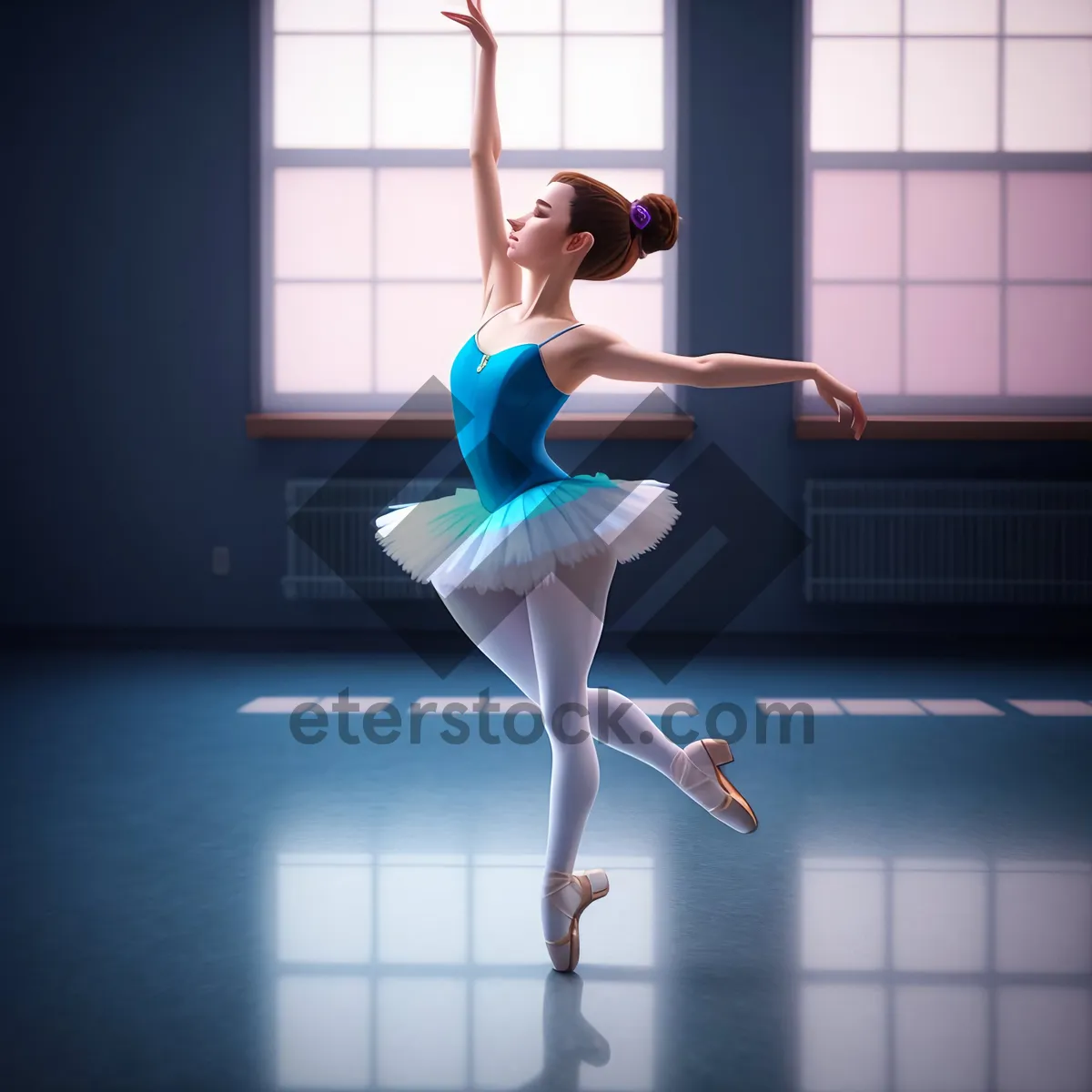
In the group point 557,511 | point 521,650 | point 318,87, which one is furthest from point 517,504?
point 318,87

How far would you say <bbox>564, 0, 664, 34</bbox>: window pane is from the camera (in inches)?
199

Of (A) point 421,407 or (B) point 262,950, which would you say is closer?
(B) point 262,950

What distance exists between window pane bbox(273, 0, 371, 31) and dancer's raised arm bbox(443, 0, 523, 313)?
355 centimetres

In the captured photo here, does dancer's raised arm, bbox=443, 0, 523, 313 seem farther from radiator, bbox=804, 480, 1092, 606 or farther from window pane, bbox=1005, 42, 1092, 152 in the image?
window pane, bbox=1005, 42, 1092, 152

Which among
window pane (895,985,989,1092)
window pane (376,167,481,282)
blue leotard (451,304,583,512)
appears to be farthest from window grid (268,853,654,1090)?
window pane (376,167,481,282)

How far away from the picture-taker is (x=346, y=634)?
503cm

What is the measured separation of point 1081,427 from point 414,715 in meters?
3.09

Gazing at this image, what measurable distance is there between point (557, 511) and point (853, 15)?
427cm

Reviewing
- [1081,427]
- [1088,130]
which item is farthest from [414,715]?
[1088,130]

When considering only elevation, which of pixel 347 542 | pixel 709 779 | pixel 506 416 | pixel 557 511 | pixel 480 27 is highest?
pixel 480 27

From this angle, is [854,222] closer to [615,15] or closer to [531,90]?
[615,15]

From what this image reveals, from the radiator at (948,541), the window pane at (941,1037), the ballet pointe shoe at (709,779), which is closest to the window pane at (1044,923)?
the window pane at (941,1037)

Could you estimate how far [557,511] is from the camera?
163 centimetres

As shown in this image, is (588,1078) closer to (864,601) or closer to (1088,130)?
(864,601)
